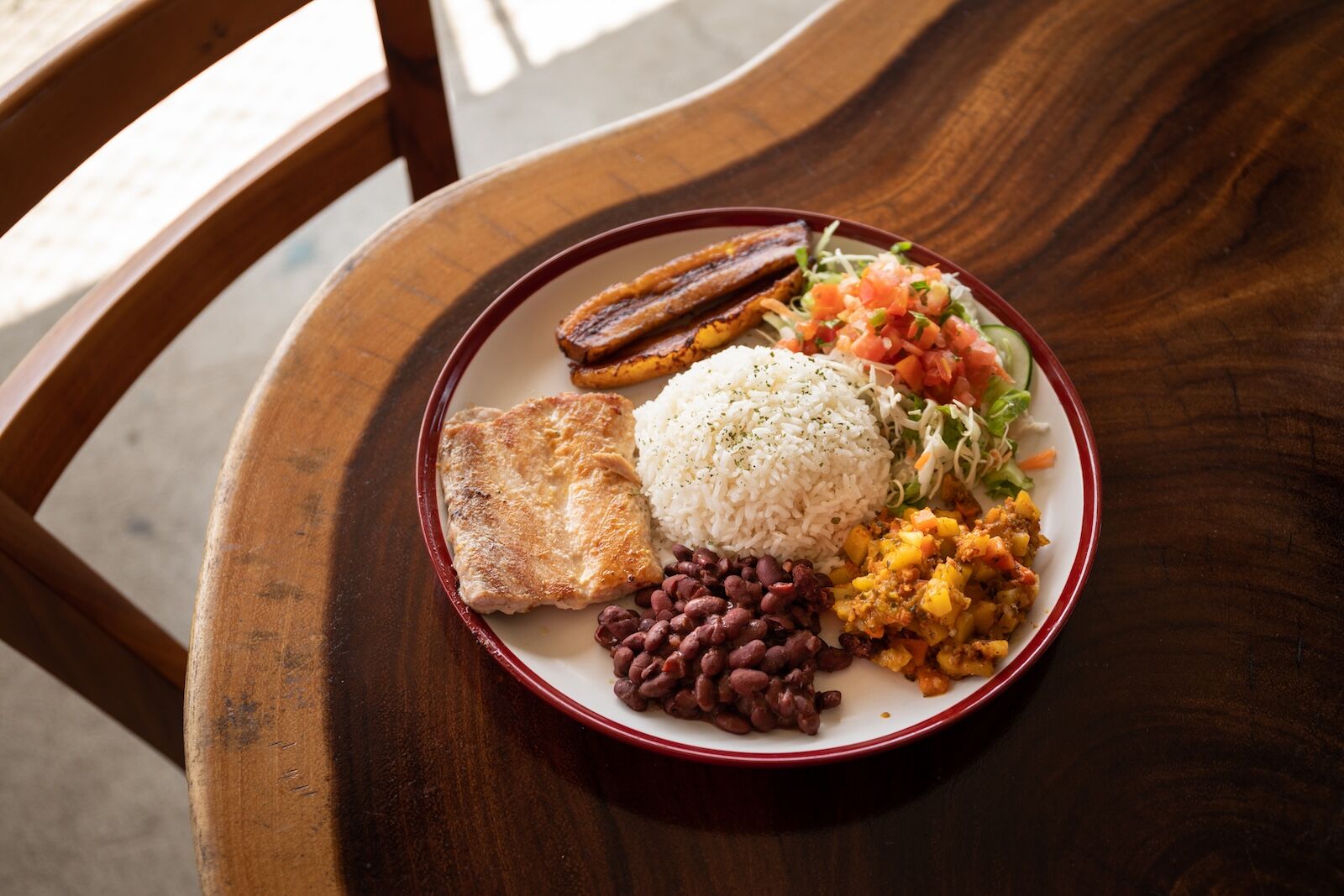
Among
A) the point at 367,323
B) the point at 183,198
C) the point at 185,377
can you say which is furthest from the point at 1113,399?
the point at 183,198

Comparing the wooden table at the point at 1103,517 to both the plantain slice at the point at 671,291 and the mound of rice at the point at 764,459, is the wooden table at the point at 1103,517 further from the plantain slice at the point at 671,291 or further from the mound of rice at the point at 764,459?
the mound of rice at the point at 764,459

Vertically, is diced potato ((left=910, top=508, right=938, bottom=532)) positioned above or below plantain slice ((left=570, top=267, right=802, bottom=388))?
below

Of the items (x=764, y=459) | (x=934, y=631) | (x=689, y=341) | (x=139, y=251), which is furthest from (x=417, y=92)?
(x=934, y=631)

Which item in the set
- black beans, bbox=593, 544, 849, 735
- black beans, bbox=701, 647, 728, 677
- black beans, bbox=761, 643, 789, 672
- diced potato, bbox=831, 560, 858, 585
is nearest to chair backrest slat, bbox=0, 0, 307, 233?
black beans, bbox=593, 544, 849, 735

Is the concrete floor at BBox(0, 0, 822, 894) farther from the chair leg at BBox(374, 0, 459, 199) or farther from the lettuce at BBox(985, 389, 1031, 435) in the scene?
the lettuce at BBox(985, 389, 1031, 435)

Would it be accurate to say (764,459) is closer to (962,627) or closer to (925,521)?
(925,521)

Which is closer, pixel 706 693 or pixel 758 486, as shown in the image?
pixel 706 693

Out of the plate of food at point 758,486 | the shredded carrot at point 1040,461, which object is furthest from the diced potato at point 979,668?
the shredded carrot at point 1040,461
